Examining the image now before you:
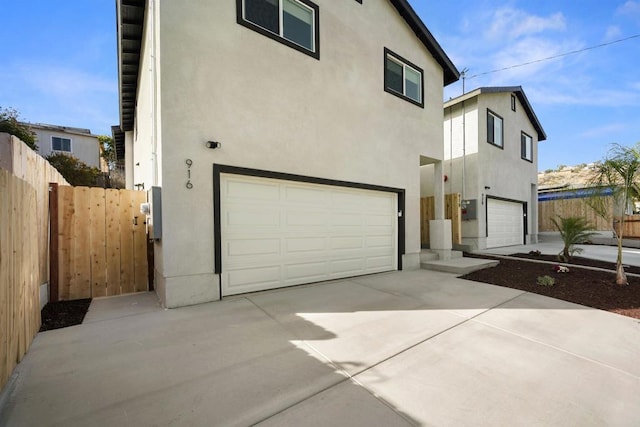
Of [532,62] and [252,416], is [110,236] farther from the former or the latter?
[532,62]

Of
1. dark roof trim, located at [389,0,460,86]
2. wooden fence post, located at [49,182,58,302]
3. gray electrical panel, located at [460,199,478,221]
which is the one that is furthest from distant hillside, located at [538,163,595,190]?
wooden fence post, located at [49,182,58,302]

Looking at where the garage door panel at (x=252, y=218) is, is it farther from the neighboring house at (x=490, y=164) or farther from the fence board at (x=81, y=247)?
the neighboring house at (x=490, y=164)

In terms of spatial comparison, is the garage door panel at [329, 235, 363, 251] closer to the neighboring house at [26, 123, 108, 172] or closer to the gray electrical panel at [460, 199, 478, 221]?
the gray electrical panel at [460, 199, 478, 221]

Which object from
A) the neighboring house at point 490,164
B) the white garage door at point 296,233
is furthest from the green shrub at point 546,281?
the neighboring house at point 490,164

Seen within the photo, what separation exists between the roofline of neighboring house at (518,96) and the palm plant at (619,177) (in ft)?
21.6

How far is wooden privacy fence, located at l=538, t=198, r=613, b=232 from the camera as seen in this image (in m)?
14.6

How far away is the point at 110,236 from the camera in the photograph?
501 cm

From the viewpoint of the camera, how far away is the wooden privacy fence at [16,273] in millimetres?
2078

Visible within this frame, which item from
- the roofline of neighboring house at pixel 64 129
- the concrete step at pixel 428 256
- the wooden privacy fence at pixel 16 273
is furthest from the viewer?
the roofline of neighboring house at pixel 64 129

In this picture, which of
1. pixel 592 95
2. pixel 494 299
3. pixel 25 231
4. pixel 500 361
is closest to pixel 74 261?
pixel 25 231

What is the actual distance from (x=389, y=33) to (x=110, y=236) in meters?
8.34

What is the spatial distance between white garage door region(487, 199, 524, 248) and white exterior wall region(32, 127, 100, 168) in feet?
78.3

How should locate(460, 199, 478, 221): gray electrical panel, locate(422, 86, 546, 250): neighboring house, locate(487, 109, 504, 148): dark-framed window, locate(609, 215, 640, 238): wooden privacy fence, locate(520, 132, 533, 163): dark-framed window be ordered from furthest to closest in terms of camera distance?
locate(520, 132, 533, 163): dark-framed window < locate(609, 215, 640, 238): wooden privacy fence < locate(487, 109, 504, 148): dark-framed window < locate(422, 86, 546, 250): neighboring house < locate(460, 199, 478, 221): gray electrical panel

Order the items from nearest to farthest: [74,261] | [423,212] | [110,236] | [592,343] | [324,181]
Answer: [592,343] < [74,261] < [110,236] < [324,181] < [423,212]
